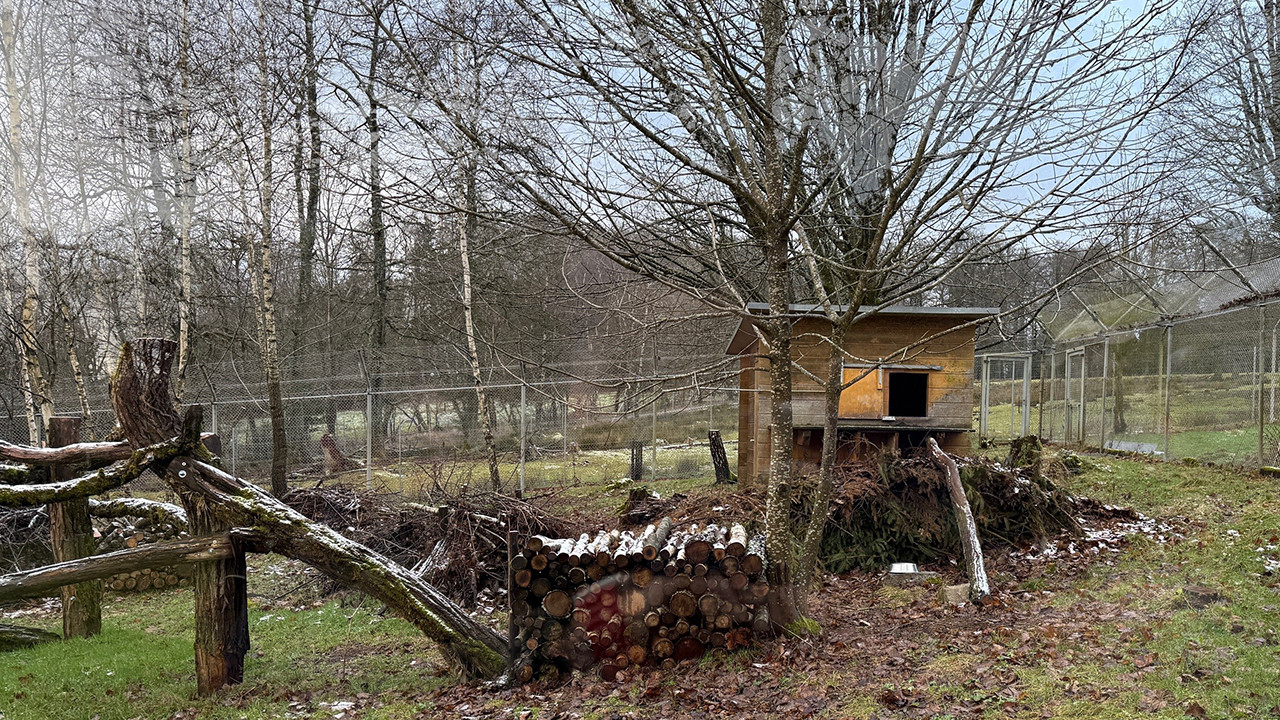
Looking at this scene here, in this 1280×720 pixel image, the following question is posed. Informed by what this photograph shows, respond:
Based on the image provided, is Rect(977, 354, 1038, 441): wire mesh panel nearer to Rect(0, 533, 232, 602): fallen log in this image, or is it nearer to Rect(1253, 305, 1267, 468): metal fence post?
Rect(1253, 305, 1267, 468): metal fence post

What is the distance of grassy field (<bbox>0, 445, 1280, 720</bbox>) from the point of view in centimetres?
412

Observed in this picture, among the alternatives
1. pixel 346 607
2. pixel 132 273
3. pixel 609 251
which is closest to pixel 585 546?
pixel 609 251

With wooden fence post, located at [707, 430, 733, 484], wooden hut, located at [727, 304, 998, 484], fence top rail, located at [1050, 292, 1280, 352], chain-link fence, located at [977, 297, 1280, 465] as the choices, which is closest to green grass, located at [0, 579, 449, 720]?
wooden hut, located at [727, 304, 998, 484]

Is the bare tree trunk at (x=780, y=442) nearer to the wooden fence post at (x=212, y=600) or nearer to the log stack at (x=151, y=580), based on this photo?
the wooden fence post at (x=212, y=600)

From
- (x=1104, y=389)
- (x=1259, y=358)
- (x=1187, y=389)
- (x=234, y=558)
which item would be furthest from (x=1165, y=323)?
(x=234, y=558)

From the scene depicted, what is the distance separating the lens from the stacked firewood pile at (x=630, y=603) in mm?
5340

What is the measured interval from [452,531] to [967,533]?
200 inches

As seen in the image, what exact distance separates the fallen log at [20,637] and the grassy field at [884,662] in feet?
0.94

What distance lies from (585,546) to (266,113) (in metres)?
10.2

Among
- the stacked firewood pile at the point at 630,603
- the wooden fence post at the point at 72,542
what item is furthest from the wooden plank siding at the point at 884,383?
the wooden fence post at the point at 72,542

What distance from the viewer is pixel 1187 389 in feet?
42.4

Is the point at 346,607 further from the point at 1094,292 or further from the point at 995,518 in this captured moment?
the point at 1094,292

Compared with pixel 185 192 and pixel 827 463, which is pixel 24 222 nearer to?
pixel 185 192

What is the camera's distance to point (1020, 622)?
5410 mm
